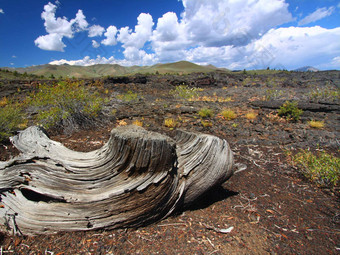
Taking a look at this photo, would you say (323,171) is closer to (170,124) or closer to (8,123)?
(170,124)

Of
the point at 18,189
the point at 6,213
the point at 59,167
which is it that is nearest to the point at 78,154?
the point at 59,167

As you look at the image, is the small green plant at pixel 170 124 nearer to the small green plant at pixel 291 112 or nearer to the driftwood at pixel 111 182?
the driftwood at pixel 111 182

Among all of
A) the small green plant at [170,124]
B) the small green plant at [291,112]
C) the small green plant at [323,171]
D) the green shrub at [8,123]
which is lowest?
the small green plant at [323,171]

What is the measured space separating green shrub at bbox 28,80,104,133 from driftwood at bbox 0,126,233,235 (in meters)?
4.57

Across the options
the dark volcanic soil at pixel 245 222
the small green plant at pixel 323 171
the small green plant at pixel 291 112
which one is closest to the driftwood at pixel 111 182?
the dark volcanic soil at pixel 245 222

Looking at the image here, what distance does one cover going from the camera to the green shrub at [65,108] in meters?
7.13

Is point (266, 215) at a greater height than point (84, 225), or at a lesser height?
lesser

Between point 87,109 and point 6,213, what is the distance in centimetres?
568

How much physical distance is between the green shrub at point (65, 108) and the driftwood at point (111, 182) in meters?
4.57

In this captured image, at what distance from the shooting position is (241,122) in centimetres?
825

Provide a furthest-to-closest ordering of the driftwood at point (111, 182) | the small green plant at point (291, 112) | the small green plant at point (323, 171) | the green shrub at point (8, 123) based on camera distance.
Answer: the small green plant at point (291, 112)
the green shrub at point (8, 123)
the small green plant at point (323, 171)
the driftwood at point (111, 182)

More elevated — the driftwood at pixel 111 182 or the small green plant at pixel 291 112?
the driftwood at pixel 111 182

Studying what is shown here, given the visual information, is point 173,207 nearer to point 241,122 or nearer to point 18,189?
point 18,189

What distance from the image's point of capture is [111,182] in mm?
2592
